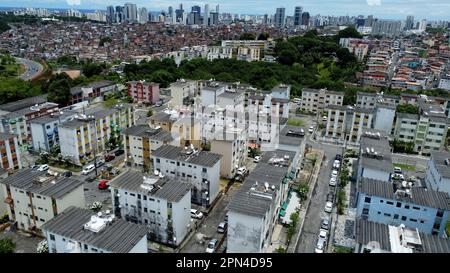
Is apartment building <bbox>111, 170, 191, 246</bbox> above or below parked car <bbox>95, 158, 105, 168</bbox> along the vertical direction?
above

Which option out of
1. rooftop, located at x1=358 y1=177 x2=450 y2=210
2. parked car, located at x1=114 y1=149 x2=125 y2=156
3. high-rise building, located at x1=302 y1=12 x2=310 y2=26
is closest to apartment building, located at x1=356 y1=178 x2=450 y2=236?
rooftop, located at x1=358 y1=177 x2=450 y2=210

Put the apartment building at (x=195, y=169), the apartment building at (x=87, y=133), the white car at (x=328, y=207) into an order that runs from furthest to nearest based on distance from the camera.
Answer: the apartment building at (x=87, y=133) → the white car at (x=328, y=207) → the apartment building at (x=195, y=169)

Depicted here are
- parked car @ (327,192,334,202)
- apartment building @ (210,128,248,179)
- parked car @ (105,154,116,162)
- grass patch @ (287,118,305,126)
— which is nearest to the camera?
parked car @ (327,192,334,202)

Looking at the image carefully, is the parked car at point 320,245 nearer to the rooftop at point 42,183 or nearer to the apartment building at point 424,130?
the rooftop at point 42,183

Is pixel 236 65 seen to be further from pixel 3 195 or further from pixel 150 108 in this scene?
pixel 3 195

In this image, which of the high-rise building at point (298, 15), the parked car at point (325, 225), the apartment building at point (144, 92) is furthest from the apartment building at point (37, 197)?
the high-rise building at point (298, 15)

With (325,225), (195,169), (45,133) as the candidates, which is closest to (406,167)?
(325,225)

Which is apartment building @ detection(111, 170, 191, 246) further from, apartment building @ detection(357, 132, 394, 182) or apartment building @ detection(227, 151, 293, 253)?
apartment building @ detection(357, 132, 394, 182)
